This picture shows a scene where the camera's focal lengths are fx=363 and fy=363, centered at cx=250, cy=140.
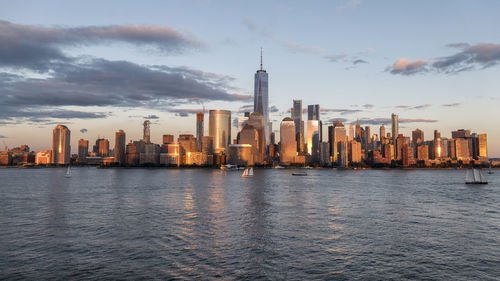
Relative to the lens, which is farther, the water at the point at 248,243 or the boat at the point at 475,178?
the boat at the point at 475,178

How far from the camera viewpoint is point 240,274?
3544cm

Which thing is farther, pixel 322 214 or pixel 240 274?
pixel 322 214

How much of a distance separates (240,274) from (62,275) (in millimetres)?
17157

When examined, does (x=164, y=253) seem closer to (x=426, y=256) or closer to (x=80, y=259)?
(x=80, y=259)

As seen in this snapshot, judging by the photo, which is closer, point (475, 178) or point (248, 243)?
point (248, 243)

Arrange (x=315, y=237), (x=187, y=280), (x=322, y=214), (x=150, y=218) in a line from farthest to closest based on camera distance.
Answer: (x=322, y=214), (x=150, y=218), (x=315, y=237), (x=187, y=280)

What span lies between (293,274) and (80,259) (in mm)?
23503

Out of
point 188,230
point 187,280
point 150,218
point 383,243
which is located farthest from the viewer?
point 150,218

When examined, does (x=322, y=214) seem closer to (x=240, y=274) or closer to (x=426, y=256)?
(x=426, y=256)

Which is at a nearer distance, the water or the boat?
the water

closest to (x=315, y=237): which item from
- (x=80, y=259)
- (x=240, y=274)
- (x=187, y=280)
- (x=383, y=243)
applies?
(x=383, y=243)

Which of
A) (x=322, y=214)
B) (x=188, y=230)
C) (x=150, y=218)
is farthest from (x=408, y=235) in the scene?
(x=150, y=218)

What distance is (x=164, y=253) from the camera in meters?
42.8

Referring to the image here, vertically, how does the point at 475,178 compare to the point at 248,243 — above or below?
below
